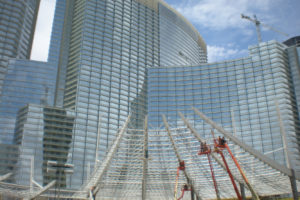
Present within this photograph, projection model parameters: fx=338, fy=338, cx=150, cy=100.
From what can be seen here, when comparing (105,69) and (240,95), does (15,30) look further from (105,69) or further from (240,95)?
(240,95)

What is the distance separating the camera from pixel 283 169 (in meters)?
50.0

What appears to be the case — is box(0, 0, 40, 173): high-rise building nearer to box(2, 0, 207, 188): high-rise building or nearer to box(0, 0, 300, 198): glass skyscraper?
box(0, 0, 300, 198): glass skyscraper

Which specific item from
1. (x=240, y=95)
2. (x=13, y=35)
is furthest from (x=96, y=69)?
(x=240, y=95)

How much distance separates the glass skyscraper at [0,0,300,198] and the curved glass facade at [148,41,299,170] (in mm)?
387

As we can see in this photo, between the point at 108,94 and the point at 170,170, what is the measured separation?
3658 inches

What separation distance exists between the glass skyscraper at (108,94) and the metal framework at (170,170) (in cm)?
4435

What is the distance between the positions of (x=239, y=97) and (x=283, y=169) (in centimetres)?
8739

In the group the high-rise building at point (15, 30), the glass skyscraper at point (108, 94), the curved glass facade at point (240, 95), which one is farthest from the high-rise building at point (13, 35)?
the curved glass facade at point (240, 95)

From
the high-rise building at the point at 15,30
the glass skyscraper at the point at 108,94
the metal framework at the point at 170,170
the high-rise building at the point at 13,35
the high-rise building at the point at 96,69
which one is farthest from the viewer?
the high-rise building at the point at 15,30

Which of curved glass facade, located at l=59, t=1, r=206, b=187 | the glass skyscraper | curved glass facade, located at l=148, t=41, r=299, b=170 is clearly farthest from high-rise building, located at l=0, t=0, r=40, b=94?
curved glass facade, located at l=148, t=41, r=299, b=170

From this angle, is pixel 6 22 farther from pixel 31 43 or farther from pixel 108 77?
pixel 108 77

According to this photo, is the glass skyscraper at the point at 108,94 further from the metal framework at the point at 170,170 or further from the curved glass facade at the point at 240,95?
the metal framework at the point at 170,170

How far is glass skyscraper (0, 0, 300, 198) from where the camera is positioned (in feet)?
415

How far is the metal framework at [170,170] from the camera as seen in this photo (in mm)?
52625
